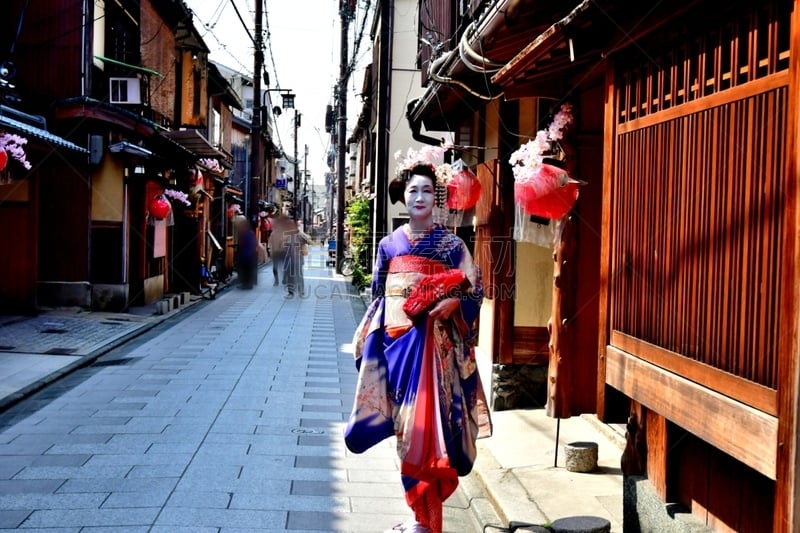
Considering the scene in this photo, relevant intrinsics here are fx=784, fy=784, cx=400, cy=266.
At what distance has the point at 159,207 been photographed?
21109mm

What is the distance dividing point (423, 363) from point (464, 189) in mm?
5416

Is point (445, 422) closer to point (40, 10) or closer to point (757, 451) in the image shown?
point (757, 451)

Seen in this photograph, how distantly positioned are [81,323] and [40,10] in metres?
7.62

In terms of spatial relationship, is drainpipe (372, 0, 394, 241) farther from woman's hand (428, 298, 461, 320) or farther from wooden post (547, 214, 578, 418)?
woman's hand (428, 298, 461, 320)

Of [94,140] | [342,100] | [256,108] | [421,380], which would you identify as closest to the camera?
[421,380]

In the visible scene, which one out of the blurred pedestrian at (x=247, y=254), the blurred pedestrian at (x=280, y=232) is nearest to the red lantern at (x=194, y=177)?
the blurred pedestrian at (x=247, y=254)

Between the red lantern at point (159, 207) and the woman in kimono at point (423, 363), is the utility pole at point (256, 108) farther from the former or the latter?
the woman in kimono at point (423, 363)

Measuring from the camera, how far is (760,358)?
355 cm

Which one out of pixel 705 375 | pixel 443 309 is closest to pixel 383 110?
pixel 443 309

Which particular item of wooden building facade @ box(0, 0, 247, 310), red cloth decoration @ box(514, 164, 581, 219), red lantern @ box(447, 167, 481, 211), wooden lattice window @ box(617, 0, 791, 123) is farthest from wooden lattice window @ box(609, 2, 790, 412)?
wooden building facade @ box(0, 0, 247, 310)

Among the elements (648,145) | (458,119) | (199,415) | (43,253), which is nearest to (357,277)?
(43,253)

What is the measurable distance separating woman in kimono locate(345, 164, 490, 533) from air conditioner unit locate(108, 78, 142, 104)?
15.3 m

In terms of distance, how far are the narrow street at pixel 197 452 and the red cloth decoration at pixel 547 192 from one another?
270 cm

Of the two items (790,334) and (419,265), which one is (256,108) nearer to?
(419,265)
